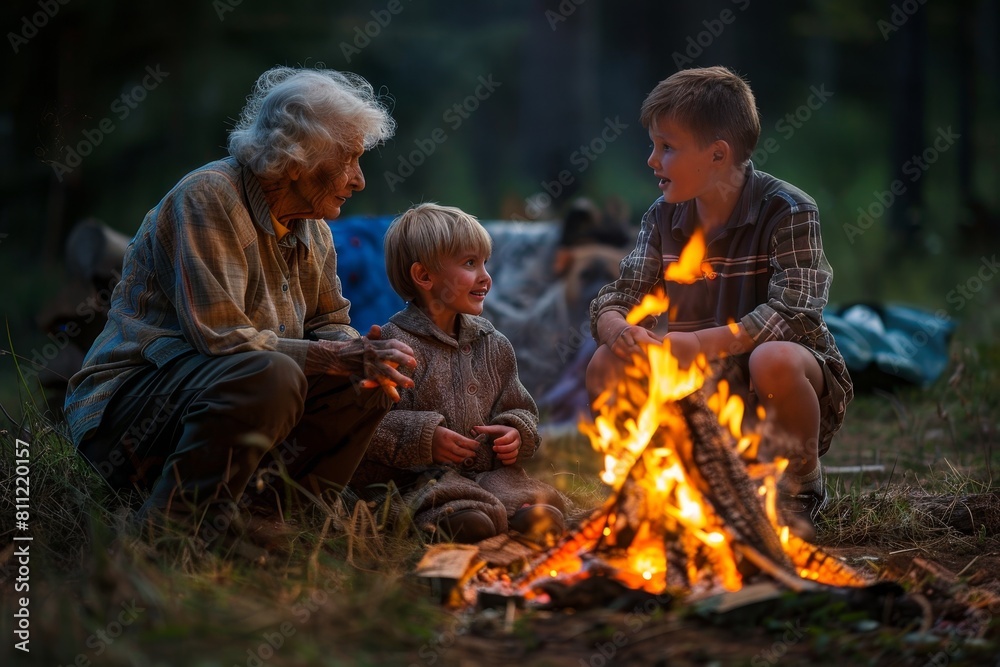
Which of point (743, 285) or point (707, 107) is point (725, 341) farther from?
point (707, 107)

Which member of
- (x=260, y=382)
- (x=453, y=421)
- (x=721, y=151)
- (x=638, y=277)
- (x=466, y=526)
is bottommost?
(x=466, y=526)

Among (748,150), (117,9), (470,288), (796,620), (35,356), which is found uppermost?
(117,9)

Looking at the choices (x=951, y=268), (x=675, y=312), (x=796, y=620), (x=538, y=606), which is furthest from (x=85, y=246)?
(x=951, y=268)

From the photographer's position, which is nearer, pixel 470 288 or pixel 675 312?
pixel 470 288

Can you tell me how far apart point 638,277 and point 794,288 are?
2.06 feet

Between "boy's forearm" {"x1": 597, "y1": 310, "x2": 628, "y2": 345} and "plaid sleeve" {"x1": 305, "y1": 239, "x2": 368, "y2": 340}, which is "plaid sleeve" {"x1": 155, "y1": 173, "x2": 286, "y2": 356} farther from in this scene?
"boy's forearm" {"x1": 597, "y1": 310, "x2": 628, "y2": 345}

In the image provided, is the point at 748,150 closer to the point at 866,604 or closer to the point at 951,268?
the point at 866,604

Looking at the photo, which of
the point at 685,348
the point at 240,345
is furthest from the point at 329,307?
the point at 685,348

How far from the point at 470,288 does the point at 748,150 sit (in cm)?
113

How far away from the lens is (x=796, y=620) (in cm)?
246

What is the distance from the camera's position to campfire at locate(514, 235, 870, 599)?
279cm

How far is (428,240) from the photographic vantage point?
358cm

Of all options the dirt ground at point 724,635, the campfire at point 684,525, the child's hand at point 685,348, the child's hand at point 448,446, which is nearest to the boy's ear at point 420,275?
the child's hand at point 448,446

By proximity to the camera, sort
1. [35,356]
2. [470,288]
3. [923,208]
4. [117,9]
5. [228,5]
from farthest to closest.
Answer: [923,208]
[228,5]
[117,9]
[35,356]
[470,288]
